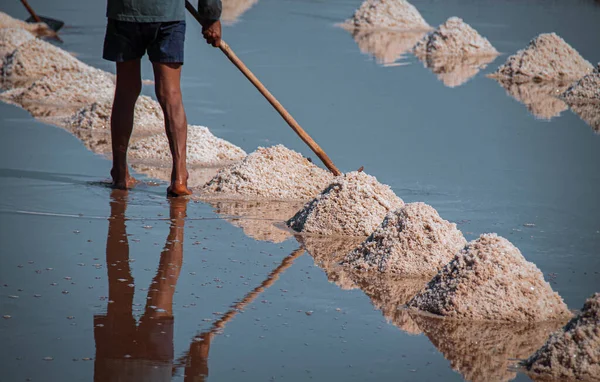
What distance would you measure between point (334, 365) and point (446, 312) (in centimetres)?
60

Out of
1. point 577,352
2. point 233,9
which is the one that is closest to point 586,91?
point 577,352

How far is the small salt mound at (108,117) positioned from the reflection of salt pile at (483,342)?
3.95 m

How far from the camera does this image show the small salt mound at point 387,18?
14.3 metres

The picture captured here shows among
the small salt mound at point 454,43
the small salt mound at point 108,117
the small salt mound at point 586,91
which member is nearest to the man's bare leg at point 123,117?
the small salt mound at point 108,117

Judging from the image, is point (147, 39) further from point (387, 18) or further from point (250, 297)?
point (387, 18)

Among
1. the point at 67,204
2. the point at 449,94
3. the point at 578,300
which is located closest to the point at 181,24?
the point at 67,204

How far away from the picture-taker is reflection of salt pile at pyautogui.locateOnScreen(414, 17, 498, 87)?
36.9ft

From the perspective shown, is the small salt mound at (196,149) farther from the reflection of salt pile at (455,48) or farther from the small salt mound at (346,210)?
the reflection of salt pile at (455,48)

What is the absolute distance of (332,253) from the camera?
13.9 feet

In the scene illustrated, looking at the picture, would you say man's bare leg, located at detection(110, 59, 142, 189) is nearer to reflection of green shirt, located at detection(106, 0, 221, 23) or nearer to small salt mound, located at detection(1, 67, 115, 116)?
reflection of green shirt, located at detection(106, 0, 221, 23)

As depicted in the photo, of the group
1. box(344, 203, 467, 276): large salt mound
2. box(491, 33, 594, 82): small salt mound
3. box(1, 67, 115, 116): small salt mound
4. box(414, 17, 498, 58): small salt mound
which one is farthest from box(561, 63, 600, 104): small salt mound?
box(344, 203, 467, 276): large salt mound

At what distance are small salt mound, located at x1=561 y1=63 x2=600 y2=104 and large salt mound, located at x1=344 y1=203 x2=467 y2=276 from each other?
5143 millimetres

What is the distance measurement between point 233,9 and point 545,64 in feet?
23.9

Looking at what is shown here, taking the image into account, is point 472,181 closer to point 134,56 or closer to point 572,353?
point 134,56
